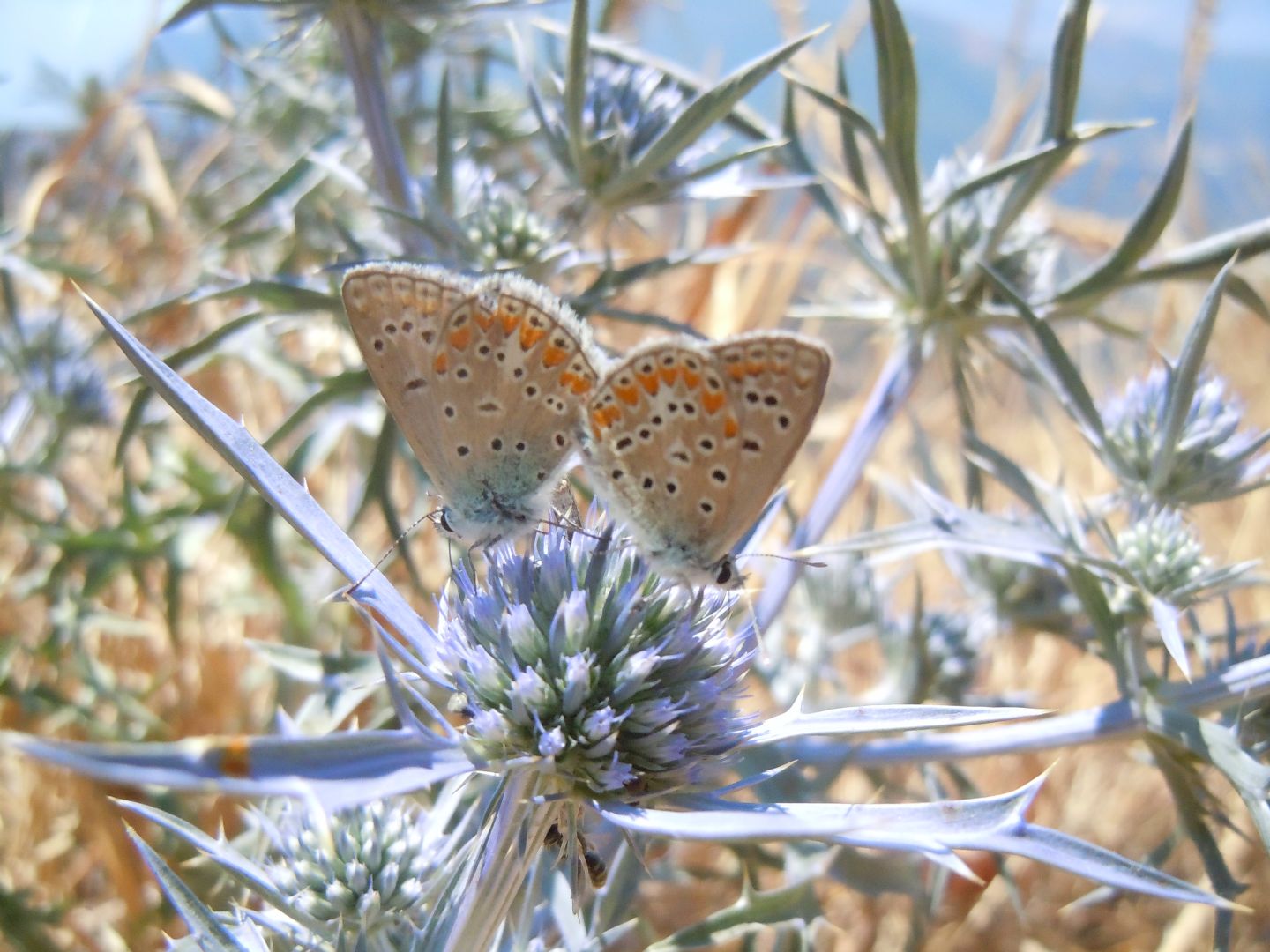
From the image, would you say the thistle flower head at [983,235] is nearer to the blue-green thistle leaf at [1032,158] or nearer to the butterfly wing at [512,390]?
the blue-green thistle leaf at [1032,158]

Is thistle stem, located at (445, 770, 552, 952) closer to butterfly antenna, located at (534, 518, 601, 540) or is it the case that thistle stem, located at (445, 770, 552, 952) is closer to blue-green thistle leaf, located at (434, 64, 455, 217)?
butterfly antenna, located at (534, 518, 601, 540)

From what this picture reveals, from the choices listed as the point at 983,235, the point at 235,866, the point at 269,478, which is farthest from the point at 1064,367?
the point at 235,866

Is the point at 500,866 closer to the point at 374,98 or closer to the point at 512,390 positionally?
the point at 512,390

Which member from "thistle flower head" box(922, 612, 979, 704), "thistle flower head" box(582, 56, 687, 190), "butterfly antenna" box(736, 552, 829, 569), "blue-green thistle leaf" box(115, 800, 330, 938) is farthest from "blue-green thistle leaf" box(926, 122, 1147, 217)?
"blue-green thistle leaf" box(115, 800, 330, 938)

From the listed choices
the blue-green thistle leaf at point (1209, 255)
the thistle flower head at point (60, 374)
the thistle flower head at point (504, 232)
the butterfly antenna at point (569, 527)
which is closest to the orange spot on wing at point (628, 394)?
the butterfly antenna at point (569, 527)

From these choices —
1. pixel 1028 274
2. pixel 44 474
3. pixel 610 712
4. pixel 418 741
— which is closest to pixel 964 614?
pixel 1028 274

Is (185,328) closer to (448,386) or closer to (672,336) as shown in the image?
(448,386)
